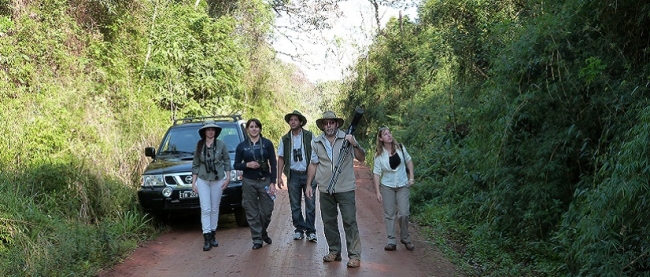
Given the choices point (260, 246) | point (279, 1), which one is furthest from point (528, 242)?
point (279, 1)

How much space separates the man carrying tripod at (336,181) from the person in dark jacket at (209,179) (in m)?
1.61

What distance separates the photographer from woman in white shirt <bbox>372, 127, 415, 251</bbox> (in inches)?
336

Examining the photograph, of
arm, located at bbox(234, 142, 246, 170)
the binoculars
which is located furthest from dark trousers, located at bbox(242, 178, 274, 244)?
the binoculars

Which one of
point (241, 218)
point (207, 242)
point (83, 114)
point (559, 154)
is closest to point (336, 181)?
point (207, 242)

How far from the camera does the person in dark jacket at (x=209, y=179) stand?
8664 mm

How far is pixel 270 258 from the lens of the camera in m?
8.05

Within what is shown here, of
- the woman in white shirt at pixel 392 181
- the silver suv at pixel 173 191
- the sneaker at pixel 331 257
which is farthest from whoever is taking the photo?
the silver suv at pixel 173 191

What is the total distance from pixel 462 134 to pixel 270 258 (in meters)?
8.76

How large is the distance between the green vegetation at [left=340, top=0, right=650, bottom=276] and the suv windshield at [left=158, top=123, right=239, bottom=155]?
12.2 ft

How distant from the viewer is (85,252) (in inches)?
310

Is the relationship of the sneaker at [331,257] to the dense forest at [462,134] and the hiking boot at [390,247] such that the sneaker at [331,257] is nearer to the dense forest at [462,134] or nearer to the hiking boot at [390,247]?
the hiking boot at [390,247]

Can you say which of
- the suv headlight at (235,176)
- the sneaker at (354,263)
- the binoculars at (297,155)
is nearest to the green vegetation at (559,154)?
the sneaker at (354,263)

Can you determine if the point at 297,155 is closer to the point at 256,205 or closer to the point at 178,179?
the point at 256,205

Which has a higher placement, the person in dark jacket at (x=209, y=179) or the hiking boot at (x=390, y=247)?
the person in dark jacket at (x=209, y=179)
